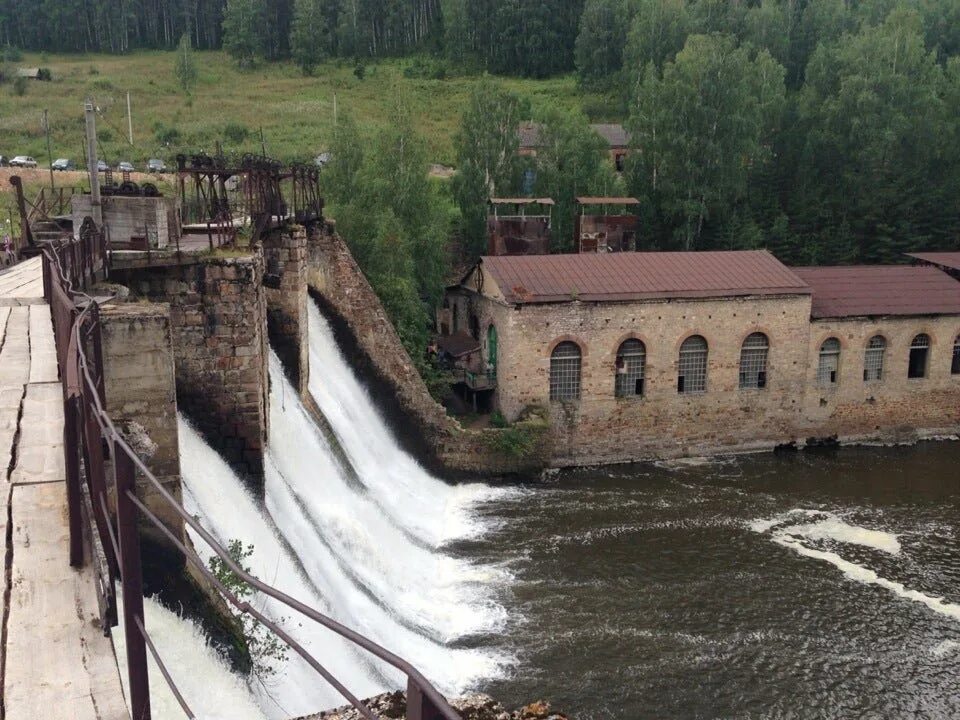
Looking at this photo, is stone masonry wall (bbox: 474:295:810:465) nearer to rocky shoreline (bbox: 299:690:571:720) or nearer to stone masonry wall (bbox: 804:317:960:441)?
stone masonry wall (bbox: 804:317:960:441)

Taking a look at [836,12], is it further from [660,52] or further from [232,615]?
[232,615]

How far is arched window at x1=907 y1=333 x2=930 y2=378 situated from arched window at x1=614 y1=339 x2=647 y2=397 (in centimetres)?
860

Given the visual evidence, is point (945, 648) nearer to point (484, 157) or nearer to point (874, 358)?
point (874, 358)

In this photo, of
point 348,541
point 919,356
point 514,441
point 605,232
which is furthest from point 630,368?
point 348,541

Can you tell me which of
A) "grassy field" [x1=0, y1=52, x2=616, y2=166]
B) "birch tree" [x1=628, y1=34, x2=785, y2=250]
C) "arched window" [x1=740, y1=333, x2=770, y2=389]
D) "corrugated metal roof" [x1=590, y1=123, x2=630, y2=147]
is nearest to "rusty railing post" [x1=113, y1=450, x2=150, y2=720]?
"arched window" [x1=740, y1=333, x2=770, y2=389]

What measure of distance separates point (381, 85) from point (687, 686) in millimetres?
58471

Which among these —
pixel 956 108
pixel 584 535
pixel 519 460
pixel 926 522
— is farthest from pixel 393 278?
pixel 956 108

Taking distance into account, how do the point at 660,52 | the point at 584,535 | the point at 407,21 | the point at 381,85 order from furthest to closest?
the point at 407,21, the point at 381,85, the point at 660,52, the point at 584,535

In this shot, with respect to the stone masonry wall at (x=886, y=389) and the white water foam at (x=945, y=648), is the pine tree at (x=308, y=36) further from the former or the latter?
the white water foam at (x=945, y=648)

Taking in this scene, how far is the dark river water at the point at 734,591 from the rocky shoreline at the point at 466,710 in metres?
5.05

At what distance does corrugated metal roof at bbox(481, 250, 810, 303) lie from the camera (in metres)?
23.8

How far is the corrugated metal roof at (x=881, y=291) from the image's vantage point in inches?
1023

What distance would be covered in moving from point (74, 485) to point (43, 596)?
0.56m

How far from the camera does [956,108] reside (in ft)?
129
